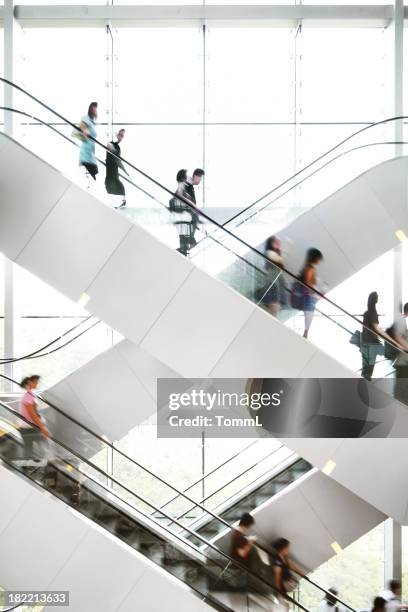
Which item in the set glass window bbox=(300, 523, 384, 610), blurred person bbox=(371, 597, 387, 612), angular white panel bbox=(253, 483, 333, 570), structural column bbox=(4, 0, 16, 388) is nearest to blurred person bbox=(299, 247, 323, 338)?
angular white panel bbox=(253, 483, 333, 570)

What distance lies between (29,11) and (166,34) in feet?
10.7

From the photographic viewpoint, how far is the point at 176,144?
16172mm

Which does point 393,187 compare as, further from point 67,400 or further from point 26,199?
point 67,400

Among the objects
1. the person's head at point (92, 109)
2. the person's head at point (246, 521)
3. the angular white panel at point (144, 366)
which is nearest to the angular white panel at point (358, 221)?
the angular white panel at point (144, 366)

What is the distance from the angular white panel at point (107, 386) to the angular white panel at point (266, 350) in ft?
9.88

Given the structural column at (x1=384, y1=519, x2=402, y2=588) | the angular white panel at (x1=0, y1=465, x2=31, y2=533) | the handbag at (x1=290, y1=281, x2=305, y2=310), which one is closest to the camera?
the angular white panel at (x1=0, y1=465, x2=31, y2=533)

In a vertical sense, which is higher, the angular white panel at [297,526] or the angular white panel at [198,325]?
the angular white panel at [198,325]

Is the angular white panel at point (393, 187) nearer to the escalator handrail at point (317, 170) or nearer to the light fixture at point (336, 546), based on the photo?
the escalator handrail at point (317, 170)

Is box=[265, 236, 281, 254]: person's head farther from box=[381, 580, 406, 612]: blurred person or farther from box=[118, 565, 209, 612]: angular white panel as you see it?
box=[381, 580, 406, 612]: blurred person

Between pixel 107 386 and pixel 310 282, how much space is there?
4.23 meters

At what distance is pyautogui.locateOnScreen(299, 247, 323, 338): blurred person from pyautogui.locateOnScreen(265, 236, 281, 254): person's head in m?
0.53

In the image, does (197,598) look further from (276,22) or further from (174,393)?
(276,22)

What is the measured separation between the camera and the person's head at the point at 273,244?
1167cm

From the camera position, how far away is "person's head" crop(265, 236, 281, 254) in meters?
11.7
